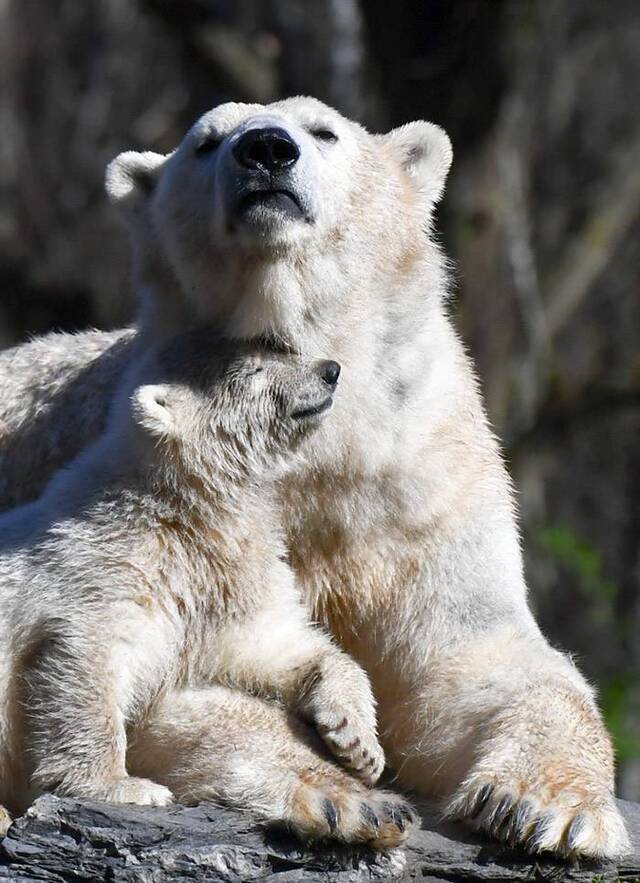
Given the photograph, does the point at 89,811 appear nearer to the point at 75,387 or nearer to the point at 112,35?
the point at 75,387

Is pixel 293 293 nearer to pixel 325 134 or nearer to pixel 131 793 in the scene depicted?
pixel 325 134

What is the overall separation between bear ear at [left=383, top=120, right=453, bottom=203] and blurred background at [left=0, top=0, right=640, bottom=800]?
3962 millimetres

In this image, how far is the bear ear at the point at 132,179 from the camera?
17.3ft

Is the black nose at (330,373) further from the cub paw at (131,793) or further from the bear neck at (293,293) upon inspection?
the cub paw at (131,793)

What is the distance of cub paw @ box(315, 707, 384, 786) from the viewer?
4414 mm

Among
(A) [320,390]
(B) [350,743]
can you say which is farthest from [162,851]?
(A) [320,390]

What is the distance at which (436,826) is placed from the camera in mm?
4574

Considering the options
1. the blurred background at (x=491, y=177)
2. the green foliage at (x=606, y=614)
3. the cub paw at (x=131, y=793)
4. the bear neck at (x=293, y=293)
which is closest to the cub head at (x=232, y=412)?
the bear neck at (x=293, y=293)

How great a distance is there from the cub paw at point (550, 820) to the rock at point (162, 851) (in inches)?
12.3

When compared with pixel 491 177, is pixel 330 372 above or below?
below

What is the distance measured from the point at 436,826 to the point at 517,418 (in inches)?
274

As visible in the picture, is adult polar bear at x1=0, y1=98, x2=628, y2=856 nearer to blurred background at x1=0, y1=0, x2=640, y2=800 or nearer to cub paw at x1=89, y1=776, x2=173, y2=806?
cub paw at x1=89, y1=776, x2=173, y2=806

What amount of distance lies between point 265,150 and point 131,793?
194cm

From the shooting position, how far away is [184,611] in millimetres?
4488
